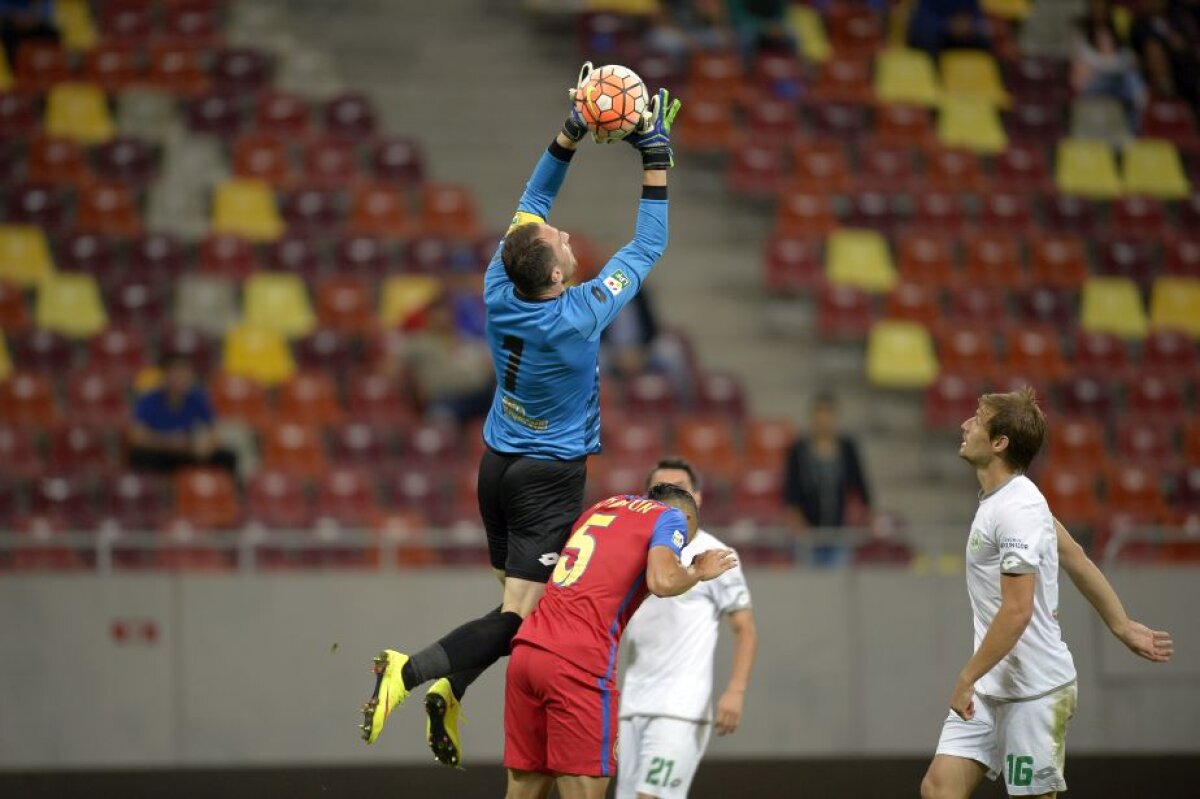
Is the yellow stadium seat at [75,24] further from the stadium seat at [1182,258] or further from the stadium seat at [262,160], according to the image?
the stadium seat at [1182,258]

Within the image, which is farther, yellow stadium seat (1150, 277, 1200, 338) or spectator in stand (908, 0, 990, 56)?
spectator in stand (908, 0, 990, 56)

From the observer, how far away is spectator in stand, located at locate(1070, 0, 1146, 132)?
1630 centimetres

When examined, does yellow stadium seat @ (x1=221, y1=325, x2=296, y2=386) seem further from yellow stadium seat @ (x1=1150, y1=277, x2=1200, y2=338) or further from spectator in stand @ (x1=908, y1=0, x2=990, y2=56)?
yellow stadium seat @ (x1=1150, y1=277, x2=1200, y2=338)

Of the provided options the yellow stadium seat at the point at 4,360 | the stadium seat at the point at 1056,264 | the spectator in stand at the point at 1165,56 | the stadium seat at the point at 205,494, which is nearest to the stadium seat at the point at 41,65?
the yellow stadium seat at the point at 4,360

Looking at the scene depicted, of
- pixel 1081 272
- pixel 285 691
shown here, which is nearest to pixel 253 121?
pixel 285 691

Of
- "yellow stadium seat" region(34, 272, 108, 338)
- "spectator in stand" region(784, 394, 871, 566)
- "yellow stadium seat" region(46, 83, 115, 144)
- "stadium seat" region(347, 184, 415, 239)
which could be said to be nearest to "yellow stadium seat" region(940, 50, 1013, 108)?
"stadium seat" region(347, 184, 415, 239)

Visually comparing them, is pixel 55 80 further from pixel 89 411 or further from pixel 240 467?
pixel 240 467

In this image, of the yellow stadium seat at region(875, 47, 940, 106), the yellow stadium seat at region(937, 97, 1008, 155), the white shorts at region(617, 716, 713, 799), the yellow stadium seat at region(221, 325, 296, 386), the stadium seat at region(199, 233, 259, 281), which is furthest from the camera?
the yellow stadium seat at region(875, 47, 940, 106)

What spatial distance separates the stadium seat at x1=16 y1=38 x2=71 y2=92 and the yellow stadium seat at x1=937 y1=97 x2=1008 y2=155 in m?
7.92

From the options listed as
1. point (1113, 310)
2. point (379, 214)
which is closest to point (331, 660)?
point (379, 214)

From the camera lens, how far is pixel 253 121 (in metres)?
15.3

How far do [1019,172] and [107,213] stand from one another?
26.0ft

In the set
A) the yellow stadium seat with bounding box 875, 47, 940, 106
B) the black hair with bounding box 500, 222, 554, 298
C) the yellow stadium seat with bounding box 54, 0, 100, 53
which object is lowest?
the black hair with bounding box 500, 222, 554, 298

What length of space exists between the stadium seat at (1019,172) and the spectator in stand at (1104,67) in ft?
3.82
